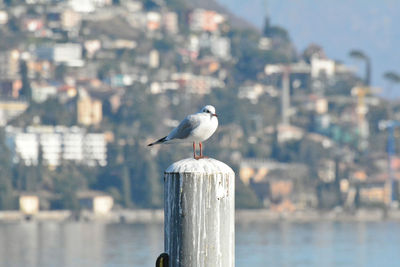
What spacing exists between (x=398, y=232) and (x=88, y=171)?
23.6m

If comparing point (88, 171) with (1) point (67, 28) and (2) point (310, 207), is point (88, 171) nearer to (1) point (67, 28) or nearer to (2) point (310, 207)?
(2) point (310, 207)

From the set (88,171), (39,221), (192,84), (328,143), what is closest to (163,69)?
(192,84)

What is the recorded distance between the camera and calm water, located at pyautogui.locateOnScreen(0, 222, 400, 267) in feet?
140

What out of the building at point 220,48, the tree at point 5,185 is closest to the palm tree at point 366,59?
the building at point 220,48

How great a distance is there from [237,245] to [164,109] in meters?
54.7

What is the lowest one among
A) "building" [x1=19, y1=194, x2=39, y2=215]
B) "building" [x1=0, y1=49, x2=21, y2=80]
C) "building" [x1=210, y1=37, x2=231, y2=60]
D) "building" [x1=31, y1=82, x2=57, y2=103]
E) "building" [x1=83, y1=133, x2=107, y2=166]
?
"building" [x1=19, y1=194, x2=39, y2=215]

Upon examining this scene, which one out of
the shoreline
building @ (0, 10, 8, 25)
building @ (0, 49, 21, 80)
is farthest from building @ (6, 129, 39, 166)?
building @ (0, 10, 8, 25)

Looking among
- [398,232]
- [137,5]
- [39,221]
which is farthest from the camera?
[137,5]

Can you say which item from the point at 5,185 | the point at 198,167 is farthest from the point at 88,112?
the point at 198,167

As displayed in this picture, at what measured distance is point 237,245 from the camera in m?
52.0

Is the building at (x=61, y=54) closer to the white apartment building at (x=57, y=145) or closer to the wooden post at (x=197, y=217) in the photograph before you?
the white apartment building at (x=57, y=145)

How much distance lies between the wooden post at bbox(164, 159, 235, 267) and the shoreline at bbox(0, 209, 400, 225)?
72.6 metres

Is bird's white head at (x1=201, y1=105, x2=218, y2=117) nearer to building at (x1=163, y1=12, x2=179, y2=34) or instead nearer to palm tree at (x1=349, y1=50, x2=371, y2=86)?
palm tree at (x1=349, y1=50, x2=371, y2=86)

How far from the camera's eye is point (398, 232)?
7312cm
